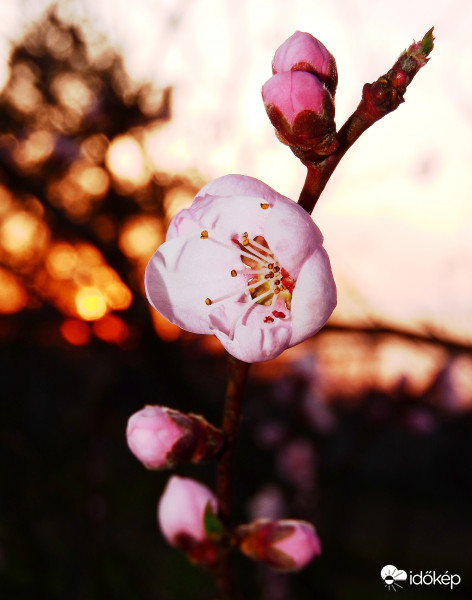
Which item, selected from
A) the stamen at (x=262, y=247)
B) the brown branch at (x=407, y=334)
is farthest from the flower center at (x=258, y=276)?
the brown branch at (x=407, y=334)

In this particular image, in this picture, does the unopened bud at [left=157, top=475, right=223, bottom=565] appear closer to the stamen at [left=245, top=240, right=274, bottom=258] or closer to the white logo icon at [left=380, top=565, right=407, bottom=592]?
the stamen at [left=245, top=240, right=274, bottom=258]

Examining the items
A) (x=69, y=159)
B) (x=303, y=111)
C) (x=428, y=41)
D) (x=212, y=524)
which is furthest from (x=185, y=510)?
(x=69, y=159)

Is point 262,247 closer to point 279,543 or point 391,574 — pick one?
point 279,543

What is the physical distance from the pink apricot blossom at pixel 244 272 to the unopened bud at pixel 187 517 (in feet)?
1.35

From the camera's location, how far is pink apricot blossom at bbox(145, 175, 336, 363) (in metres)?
0.89

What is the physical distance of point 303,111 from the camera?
840 millimetres

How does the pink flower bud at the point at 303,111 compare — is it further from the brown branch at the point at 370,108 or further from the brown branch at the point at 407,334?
the brown branch at the point at 407,334

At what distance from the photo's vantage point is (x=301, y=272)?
920mm

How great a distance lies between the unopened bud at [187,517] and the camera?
1193 mm

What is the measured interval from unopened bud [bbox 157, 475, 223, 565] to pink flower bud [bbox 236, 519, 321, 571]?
0.08 metres

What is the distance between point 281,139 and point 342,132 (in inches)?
3.7

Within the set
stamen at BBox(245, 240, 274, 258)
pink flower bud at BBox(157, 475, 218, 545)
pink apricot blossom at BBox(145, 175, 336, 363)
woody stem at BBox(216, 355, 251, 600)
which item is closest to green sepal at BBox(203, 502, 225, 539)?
woody stem at BBox(216, 355, 251, 600)

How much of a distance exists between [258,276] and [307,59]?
443mm

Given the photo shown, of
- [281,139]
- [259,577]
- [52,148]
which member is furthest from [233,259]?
[52,148]
